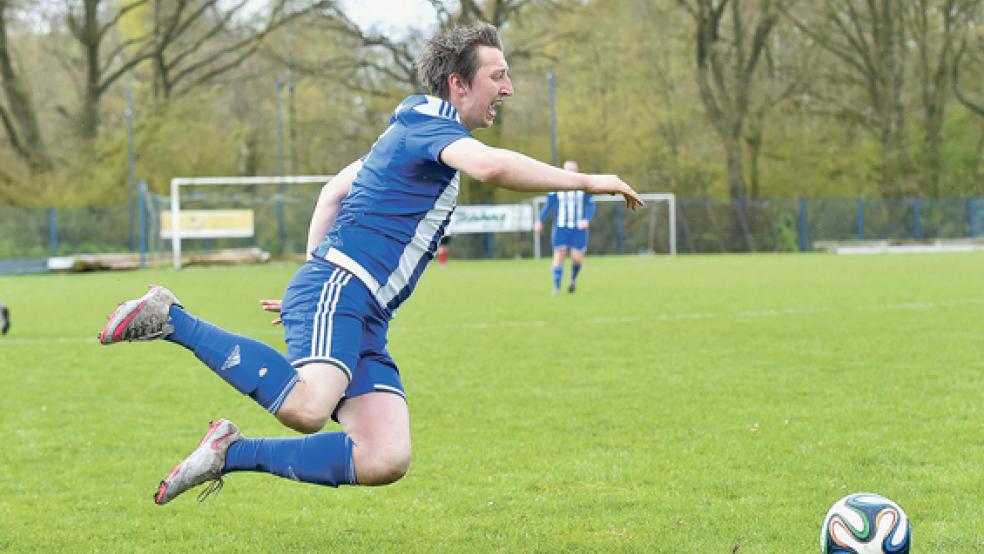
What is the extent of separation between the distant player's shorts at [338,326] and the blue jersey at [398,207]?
6 cm

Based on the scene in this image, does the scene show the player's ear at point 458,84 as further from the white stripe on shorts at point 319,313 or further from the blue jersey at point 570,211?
the blue jersey at point 570,211

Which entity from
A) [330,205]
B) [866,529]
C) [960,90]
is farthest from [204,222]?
[866,529]

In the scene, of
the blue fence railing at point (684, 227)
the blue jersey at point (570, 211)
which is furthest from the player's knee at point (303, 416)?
the blue fence railing at point (684, 227)

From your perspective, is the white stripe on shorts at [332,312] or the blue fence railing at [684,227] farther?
the blue fence railing at [684,227]

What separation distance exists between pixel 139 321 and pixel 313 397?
0.66m

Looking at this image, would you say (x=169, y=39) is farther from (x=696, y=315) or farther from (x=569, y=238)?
(x=696, y=315)

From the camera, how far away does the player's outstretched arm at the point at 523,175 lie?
12.8 feet

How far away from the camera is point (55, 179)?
3847 cm

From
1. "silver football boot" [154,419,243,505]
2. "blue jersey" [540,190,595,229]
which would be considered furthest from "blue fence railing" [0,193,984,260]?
"silver football boot" [154,419,243,505]

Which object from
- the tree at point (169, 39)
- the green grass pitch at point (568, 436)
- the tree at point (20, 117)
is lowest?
the green grass pitch at point (568, 436)

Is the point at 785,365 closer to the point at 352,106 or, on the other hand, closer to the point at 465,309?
the point at 465,309

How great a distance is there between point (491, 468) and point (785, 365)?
4.29 m

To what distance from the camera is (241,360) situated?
409 centimetres

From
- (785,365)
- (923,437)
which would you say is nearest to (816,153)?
(785,365)
